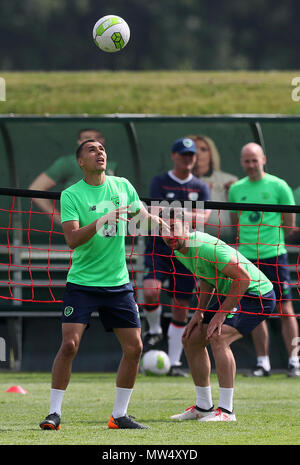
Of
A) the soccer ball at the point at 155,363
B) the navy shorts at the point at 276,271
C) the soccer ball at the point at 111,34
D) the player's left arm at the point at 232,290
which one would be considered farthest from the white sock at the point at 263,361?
the soccer ball at the point at 111,34

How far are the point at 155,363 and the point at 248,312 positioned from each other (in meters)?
2.89

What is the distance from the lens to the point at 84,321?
23.4ft

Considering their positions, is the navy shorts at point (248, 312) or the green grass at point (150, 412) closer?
the green grass at point (150, 412)

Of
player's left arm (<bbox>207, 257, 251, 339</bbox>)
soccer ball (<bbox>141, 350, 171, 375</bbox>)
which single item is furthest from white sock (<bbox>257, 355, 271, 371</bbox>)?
player's left arm (<bbox>207, 257, 251, 339</bbox>)

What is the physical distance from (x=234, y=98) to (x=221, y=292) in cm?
1086

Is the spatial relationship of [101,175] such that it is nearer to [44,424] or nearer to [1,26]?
[44,424]

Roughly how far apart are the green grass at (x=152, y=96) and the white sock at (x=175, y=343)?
23.1ft

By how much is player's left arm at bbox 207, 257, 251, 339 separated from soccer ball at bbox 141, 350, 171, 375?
3.14 m

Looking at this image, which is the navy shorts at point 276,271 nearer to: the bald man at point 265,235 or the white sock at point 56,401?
the bald man at point 265,235

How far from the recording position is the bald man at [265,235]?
413 inches

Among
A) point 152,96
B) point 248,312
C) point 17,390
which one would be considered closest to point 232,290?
point 248,312

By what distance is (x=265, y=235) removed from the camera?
10.6 m
